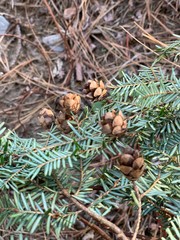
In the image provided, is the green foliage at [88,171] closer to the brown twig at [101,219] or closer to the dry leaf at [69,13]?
the brown twig at [101,219]

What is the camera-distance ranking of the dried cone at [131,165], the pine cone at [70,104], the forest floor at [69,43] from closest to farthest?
1. the dried cone at [131,165]
2. the pine cone at [70,104]
3. the forest floor at [69,43]

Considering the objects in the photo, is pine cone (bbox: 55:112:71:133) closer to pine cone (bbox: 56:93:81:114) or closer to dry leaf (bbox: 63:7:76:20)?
pine cone (bbox: 56:93:81:114)

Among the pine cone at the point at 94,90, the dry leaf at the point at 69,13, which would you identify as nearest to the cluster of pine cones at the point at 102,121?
the pine cone at the point at 94,90

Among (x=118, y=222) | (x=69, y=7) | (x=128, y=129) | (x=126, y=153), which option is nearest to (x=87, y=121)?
(x=128, y=129)

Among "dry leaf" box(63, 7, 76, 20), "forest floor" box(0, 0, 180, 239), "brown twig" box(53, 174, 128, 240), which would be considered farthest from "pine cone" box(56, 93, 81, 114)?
"dry leaf" box(63, 7, 76, 20)

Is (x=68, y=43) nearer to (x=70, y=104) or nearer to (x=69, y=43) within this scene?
(x=69, y=43)

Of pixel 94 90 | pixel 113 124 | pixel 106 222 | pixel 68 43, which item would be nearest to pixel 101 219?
pixel 106 222
